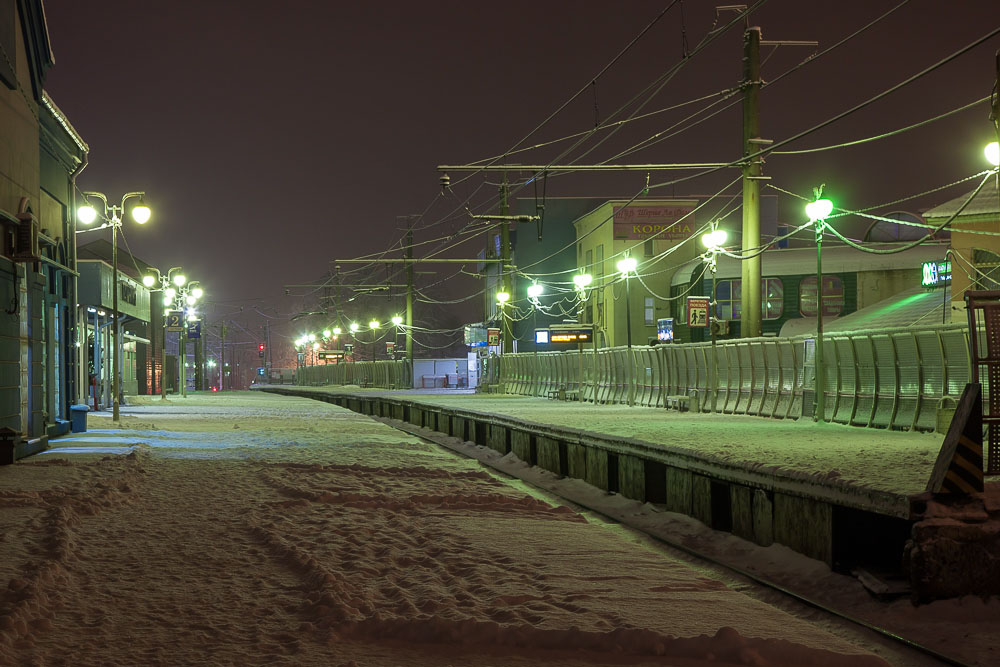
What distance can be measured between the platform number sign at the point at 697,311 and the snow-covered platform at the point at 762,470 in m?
6.37

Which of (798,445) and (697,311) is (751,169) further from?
(697,311)

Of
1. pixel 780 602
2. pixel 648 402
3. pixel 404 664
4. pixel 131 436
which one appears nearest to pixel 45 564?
pixel 404 664

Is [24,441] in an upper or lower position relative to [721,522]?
upper

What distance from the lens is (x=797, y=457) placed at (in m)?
13.6

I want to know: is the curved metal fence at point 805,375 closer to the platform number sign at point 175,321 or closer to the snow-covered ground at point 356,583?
the snow-covered ground at point 356,583

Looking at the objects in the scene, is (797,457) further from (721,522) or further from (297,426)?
(297,426)

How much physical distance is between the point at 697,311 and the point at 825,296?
15536 millimetres

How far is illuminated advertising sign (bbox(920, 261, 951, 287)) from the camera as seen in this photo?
122 feet

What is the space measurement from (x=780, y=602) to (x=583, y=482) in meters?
10.7

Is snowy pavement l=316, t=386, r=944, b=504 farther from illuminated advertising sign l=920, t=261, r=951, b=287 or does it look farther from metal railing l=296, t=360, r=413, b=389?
metal railing l=296, t=360, r=413, b=389

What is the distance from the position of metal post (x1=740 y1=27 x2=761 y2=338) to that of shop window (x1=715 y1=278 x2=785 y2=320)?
21880 mm

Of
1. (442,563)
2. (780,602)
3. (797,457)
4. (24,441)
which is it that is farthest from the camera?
(24,441)

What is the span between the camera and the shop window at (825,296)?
148 feet

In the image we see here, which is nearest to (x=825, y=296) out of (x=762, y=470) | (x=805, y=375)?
(x=805, y=375)
